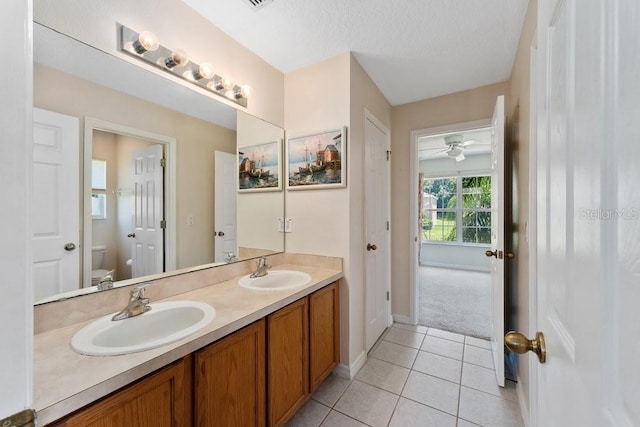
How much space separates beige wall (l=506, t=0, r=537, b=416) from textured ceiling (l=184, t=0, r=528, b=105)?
0.57 feet

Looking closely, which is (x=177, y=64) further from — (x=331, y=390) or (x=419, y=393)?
(x=419, y=393)

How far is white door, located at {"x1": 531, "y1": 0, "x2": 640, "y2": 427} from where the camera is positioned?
0.95 ft

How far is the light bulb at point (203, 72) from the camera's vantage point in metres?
1.57

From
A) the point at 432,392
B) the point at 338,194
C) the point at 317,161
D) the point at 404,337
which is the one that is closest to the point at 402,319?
the point at 404,337

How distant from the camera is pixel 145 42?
128cm

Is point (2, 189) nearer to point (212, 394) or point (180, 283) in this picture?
point (212, 394)

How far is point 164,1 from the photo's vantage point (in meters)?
1.41

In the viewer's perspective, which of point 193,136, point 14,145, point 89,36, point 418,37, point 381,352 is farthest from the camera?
point 381,352

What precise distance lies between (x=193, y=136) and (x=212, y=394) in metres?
1.41

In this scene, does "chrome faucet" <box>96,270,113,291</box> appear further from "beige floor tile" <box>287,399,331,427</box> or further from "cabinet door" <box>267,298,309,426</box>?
"beige floor tile" <box>287,399,331,427</box>

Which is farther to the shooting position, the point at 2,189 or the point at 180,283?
the point at 180,283

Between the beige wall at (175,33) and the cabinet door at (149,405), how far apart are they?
144 centimetres

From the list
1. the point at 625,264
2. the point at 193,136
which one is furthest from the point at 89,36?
the point at 625,264

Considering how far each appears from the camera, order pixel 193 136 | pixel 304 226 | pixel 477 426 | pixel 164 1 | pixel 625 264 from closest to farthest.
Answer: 1. pixel 625 264
2. pixel 164 1
3. pixel 477 426
4. pixel 193 136
5. pixel 304 226
